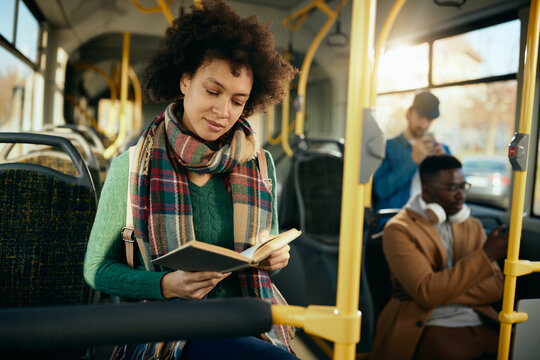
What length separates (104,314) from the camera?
0.63 m

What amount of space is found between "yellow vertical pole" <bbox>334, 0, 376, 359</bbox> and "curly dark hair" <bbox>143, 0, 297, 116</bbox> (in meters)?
0.45

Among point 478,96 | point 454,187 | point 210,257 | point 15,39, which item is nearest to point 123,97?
point 15,39

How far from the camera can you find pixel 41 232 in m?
1.35

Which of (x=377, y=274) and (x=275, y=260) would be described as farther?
(x=377, y=274)

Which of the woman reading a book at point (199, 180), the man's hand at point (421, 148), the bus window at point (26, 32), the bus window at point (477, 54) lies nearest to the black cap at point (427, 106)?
the man's hand at point (421, 148)

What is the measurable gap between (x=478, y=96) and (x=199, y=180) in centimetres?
239

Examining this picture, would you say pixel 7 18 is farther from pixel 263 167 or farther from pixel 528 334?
pixel 528 334

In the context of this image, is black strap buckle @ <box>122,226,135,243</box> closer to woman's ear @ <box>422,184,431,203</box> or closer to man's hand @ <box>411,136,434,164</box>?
woman's ear @ <box>422,184,431,203</box>

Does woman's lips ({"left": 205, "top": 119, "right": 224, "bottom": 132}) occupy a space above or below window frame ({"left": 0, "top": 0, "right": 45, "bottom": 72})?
below

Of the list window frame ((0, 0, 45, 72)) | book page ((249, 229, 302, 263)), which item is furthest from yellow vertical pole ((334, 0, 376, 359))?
window frame ((0, 0, 45, 72))

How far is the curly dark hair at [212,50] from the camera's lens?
1.12m

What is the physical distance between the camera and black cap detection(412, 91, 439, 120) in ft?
8.30

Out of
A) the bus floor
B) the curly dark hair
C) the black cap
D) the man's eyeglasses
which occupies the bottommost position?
the bus floor

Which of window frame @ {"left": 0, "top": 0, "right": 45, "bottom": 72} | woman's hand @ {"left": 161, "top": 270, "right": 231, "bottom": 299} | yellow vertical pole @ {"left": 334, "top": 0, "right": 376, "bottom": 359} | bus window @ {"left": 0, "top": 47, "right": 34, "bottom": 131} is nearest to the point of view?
yellow vertical pole @ {"left": 334, "top": 0, "right": 376, "bottom": 359}
